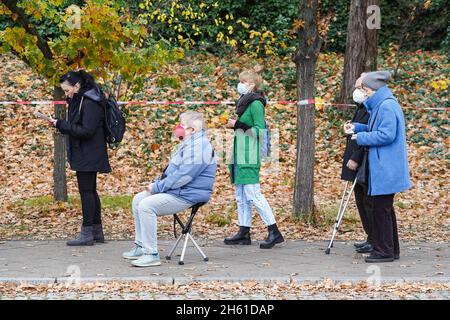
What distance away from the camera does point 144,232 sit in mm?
9055

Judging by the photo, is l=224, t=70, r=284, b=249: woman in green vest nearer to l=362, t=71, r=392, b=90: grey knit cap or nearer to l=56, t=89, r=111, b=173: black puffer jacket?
l=362, t=71, r=392, b=90: grey knit cap

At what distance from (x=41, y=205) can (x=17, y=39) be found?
2.74m

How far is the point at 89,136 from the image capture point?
393 inches

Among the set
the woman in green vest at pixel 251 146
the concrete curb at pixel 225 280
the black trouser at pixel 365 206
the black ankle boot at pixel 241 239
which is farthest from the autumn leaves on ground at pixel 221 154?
the concrete curb at pixel 225 280

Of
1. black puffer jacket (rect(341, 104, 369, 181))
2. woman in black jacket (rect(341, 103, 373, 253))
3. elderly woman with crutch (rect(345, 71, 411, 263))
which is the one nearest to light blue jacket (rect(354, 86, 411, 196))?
elderly woman with crutch (rect(345, 71, 411, 263))

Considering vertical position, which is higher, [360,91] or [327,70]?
[327,70]

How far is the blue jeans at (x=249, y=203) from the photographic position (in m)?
10.1

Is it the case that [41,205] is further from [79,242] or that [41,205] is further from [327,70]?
[327,70]

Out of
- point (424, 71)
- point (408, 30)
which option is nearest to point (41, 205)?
point (424, 71)

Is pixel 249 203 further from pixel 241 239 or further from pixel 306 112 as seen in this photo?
pixel 306 112

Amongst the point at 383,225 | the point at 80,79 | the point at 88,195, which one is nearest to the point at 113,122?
the point at 80,79

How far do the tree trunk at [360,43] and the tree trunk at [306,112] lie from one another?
22.6 ft

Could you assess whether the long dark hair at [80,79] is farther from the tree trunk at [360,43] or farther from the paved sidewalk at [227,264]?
the tree trunk at [360,43]

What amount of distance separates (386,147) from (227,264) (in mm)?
2043
